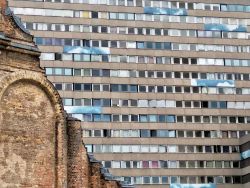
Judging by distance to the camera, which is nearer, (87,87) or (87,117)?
(87,117)

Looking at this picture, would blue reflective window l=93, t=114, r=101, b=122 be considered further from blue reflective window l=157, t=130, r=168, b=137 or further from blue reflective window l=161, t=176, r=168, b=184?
blue reflective window l=161, t=176, r=168, b=184

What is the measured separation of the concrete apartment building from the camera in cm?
8906

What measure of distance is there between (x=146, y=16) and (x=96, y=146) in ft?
71.0

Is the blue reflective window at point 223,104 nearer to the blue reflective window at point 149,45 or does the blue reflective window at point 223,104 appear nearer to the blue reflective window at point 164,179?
the blue reflective window at point 149,45

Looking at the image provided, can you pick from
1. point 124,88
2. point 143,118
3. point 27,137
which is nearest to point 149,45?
point 124,88

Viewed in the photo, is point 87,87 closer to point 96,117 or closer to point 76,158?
point 96,117

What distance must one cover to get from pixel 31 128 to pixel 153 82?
7315cm

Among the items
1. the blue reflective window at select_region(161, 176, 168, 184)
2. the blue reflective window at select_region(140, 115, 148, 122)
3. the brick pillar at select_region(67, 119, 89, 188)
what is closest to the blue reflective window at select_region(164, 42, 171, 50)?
the blue reflective window at select_region(140, 115, 148, 122)

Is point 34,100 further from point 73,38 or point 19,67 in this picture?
point 73,38

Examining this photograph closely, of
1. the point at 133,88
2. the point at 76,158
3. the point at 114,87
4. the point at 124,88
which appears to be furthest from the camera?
the point at 133,88

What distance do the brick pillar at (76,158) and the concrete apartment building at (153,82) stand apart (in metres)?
→ 65.1

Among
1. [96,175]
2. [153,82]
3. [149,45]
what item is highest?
[149,45]

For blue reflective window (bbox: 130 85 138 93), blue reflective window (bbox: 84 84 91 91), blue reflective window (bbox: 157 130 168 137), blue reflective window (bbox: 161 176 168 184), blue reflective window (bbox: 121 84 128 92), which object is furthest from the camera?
blue reflective window (bbox: 130 85 138 93)

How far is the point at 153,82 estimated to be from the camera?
3659 inches
